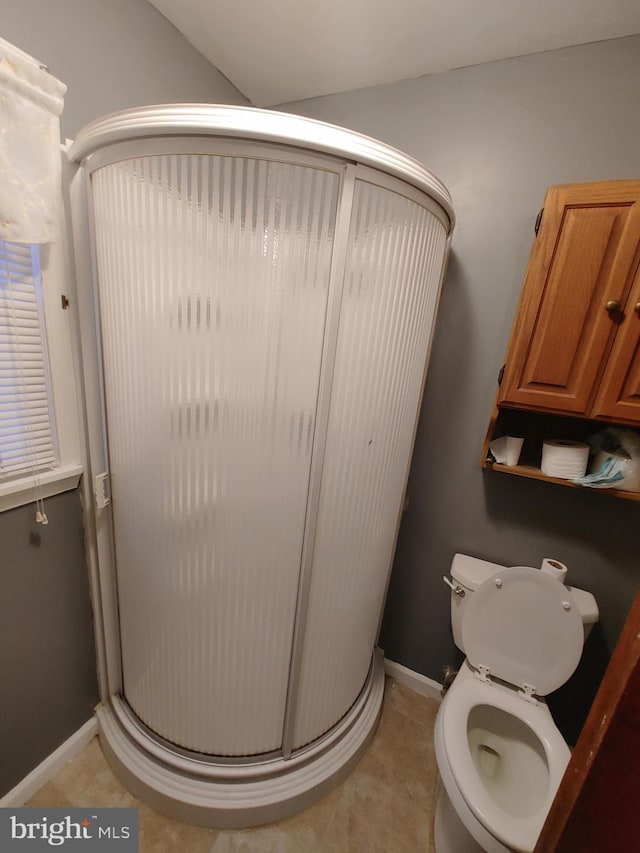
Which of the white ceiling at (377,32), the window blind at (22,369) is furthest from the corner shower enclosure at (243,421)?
the white ceiling at (377,32)

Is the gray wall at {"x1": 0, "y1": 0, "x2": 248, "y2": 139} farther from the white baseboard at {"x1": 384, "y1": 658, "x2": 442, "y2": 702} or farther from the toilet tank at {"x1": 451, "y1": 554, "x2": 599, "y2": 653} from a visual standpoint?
the white baseboard at {"x1": 384, "y1": 658, "x2": 442, "y2": 702}

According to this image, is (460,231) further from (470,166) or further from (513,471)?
(513,471)

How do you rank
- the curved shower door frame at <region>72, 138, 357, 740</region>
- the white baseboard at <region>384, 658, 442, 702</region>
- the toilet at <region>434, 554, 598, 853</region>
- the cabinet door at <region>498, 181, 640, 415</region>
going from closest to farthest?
the curved shower door frame at <region>72, 138, 357, 740</region>
the cabinet door at <region>498, 181, 640, 415</region>
the toilet at <region>434, 554, 598, 853</region>
the white baseboard at <region>384, 658, 442, 702</region>

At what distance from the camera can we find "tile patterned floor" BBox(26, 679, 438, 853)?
1.08 metres

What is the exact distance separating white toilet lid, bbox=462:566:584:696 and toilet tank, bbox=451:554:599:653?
2.2 inches

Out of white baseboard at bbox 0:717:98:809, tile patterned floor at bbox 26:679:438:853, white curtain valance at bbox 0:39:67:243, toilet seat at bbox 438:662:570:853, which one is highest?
white curtain valance at bbox 0:39:67:243

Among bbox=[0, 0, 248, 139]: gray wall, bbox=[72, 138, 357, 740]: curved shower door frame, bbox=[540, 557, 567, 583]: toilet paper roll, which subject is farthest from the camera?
bbox=[540, 557, 567, 583]: toilet paper roll

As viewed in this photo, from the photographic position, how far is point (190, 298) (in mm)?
800

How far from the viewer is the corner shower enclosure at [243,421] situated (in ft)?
2.47

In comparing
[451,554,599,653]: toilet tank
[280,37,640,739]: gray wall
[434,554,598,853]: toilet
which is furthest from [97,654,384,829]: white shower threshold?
[280,37,640,739]: gray wall

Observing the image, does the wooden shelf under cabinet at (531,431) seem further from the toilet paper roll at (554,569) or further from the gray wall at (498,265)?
the toilet paper roll at (554,569)

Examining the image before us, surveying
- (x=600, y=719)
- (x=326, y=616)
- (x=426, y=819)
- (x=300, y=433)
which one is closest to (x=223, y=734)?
(x=326, y=616)

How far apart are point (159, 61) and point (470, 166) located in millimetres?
1096

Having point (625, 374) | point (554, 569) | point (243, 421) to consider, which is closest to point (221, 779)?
point (243, 421)
